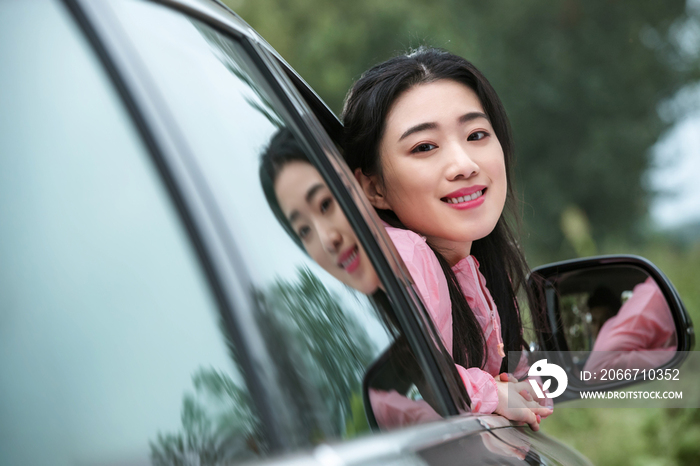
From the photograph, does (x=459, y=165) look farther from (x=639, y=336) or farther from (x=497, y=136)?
(x=639, y=336)

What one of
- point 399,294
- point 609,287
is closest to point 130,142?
point 399,294

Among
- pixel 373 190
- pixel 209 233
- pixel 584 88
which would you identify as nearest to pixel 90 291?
pixel 209 233

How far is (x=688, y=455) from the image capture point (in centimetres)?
516

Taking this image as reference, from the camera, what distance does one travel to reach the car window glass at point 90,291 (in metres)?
0.67

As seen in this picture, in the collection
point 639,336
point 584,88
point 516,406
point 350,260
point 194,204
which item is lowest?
point 639,336

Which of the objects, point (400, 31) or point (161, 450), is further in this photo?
point (400, 31)

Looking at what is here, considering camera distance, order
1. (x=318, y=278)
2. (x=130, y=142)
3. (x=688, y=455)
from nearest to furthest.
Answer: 1. (x=130, y=142)
2. (x=318, y=278)
3. (x=688, y=455)

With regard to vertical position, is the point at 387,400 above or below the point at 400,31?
below

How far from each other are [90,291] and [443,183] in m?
1.13

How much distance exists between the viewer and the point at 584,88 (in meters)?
18.8

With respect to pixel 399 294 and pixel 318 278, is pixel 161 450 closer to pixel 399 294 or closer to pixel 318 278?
pixel 318 278

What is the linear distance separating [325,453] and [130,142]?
429 millimetres

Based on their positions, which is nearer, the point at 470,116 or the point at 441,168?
the point at 441,168

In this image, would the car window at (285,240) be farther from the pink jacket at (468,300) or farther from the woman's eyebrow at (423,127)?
the woman's eyebrow at (423,127)
